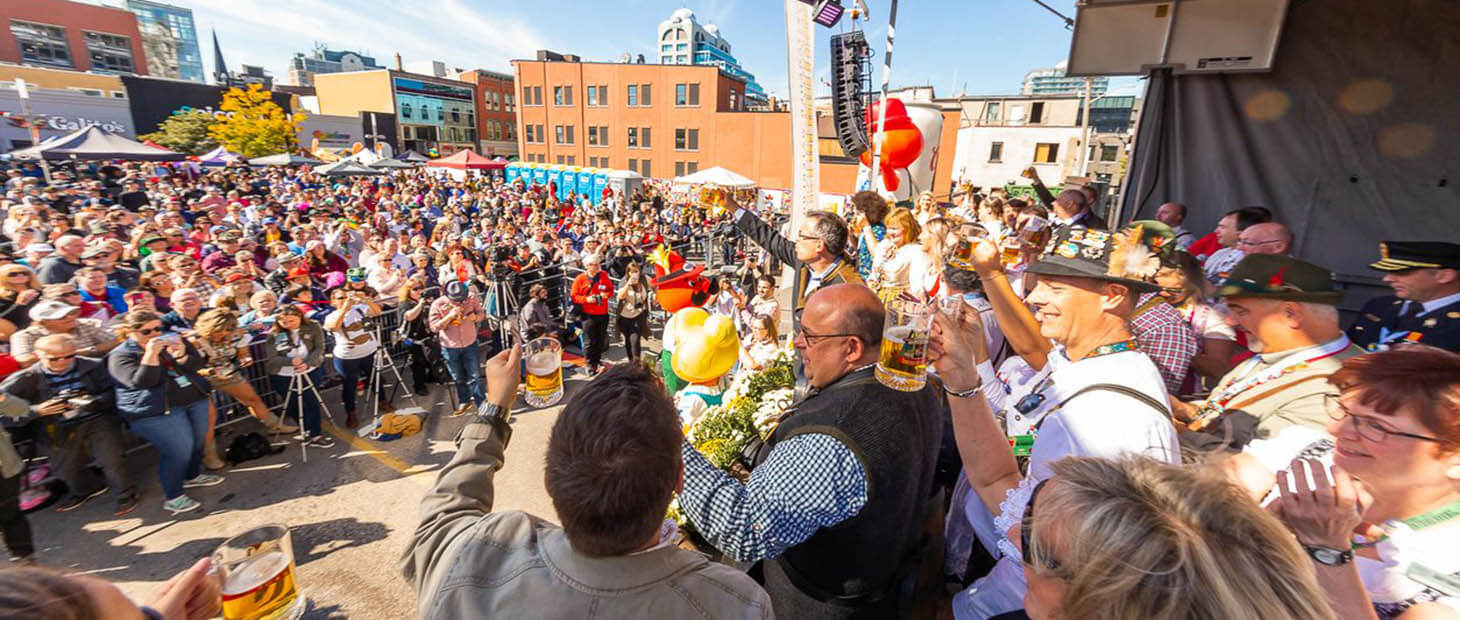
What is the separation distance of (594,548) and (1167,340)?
3.50 metres

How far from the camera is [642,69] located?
41.7 metres

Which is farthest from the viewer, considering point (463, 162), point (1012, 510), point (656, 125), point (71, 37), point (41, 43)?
point (71, 37)

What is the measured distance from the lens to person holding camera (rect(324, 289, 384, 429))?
5.92 m

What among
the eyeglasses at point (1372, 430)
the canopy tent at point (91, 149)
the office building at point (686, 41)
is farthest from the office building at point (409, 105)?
the office building at point (686, 41)

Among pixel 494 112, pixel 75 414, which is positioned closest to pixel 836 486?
pixel 75 414

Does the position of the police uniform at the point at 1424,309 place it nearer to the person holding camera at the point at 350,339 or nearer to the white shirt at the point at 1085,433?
the white shirt at the point at 1085,433

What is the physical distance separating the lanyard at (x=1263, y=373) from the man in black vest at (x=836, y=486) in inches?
58.9

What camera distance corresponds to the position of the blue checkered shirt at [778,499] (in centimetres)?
176

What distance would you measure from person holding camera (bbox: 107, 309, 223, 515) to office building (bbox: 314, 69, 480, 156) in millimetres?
55211

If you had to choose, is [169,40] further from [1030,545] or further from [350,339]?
[1030,545]

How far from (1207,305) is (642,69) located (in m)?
43.7

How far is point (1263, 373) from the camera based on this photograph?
7.77 feet

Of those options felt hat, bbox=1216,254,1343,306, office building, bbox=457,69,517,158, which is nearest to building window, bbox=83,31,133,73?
office building, bbox=457,69,517,158

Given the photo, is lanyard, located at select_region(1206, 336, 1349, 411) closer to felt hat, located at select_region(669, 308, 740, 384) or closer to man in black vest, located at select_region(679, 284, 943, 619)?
man in black vest, located at select_region(679, 284, 943, 619)
